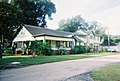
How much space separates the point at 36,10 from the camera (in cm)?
5975

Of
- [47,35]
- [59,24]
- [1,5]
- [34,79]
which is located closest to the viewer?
[34,79]

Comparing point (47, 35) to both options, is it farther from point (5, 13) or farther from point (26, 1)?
point (26, 1)

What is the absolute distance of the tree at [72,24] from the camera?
8781 centimetres

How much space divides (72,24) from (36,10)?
3608cm

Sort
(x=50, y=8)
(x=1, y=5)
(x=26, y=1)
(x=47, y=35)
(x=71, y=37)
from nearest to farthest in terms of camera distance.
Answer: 1. (x=1, y=5)
2. (x=47, y=35)
3. (x=71, y=37)
4. (x=26, y=1)
5. (x=50, y=8)

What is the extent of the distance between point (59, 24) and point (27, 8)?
37432 mm

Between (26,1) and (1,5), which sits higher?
(26,1)

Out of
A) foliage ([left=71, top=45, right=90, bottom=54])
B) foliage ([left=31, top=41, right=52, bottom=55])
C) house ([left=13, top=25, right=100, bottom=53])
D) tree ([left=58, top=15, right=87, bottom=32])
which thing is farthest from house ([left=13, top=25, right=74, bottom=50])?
tree ([left=58, top=15, right=87, bottom=32])

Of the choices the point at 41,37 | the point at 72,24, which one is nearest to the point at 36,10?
the point at 41,37

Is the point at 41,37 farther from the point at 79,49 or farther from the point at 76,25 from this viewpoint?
the point at 76,25

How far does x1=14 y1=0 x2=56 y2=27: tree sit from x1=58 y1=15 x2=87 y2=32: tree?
25.4 meters

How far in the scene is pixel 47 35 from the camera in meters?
36.6

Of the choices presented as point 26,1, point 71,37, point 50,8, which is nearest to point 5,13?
point 71,37

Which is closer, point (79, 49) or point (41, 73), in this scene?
point (41, 73)
